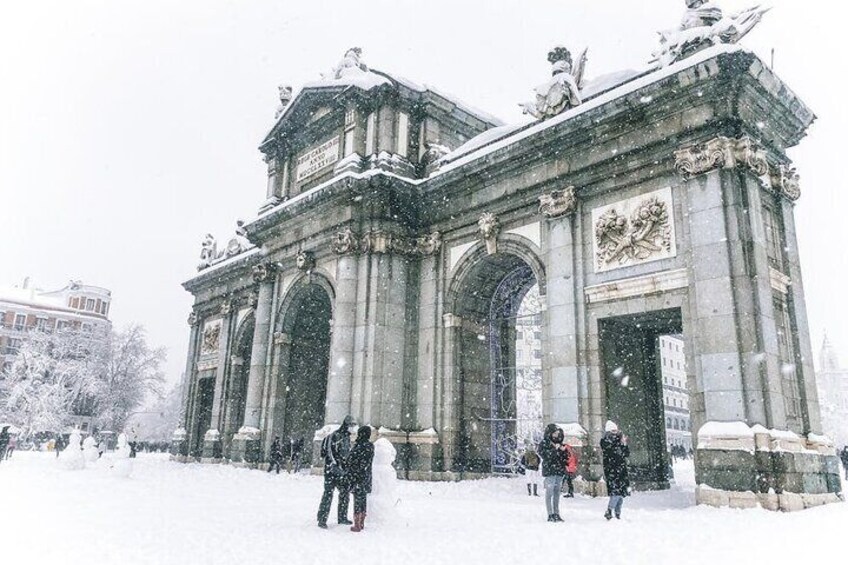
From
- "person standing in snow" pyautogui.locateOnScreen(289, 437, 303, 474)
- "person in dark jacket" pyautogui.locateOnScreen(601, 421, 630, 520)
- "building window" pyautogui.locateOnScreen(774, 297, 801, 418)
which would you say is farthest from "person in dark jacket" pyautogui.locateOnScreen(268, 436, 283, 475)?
"building window" pyautogui.locateOnScreen(774, 297, 801, 418)

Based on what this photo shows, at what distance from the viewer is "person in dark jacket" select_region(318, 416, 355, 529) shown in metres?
8.46

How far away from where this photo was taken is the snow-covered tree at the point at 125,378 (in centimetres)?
4750

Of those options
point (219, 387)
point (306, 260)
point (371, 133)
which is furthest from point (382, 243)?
point (219, 387)

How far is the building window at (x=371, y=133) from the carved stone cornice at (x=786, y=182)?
37.9ft

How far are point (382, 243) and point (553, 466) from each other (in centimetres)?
1084

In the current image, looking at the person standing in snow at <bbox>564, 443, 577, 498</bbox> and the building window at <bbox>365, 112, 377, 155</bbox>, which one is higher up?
the building window at <bbox>365, 112, 377, 155</bbox>

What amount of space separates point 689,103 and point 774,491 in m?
8.17

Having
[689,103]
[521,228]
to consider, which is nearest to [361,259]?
[521,228]

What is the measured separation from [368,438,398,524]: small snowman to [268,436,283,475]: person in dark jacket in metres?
11.9

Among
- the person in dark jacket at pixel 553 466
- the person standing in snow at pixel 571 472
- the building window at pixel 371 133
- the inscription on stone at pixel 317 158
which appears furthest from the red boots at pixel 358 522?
the inscription on stone at pixel 317 158

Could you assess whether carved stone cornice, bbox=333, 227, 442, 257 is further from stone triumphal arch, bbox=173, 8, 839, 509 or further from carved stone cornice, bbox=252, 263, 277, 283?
carved stone cornice, bbox=252, 263, 277, 283

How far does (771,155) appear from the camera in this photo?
1424 cm

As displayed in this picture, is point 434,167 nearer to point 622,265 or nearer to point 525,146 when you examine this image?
point 525,146

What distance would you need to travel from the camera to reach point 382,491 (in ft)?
28.7
